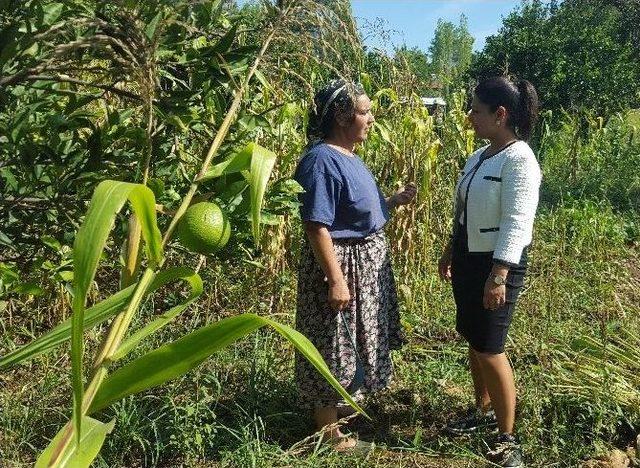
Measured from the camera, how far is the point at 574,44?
51.8 ft

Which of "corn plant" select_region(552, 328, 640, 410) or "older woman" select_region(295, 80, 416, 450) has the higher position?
"older woman" select_region(295, 80, 416, 450)

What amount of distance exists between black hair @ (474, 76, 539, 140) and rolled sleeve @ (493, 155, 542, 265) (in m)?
0.20

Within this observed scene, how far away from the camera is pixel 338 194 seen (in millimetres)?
2957

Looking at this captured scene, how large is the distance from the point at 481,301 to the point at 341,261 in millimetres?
588

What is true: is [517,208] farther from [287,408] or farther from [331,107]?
[287,408]

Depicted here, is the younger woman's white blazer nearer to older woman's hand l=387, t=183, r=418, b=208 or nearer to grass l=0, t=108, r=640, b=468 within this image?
older woman's hand l=387, t=183, r=418, b=208

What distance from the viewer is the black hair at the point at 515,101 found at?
3.05 meters

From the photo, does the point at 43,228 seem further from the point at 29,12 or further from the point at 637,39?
the point at 637,39

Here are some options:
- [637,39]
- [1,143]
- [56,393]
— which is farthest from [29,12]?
[637,39]

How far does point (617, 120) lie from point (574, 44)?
5.41m

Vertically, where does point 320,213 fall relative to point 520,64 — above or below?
below

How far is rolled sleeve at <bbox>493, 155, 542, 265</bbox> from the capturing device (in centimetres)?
287

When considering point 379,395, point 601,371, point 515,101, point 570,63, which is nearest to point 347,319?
point 379,395

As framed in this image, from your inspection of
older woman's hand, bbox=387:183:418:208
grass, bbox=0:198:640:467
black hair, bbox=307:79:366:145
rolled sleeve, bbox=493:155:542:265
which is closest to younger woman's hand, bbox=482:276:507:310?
rolled sleeve, bbox=493:155:542:265
